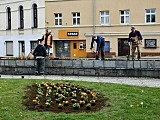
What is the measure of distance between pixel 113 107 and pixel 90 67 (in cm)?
999

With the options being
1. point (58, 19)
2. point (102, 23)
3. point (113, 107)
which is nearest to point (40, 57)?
point (113, 107)

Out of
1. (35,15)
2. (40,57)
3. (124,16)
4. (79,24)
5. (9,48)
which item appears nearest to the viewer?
(40,57)

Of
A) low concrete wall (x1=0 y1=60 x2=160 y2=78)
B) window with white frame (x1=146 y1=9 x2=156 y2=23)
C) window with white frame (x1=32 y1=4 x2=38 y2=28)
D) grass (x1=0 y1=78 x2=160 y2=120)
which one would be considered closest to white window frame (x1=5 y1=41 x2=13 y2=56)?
window with white frame (x1=32 y1=4 x2=38 y2=28)

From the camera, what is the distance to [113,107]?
9.48 meters

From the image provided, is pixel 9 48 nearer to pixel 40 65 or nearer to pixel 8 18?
pixel 8 18

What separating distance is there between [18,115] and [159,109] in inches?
126

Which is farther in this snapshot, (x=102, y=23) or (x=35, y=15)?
(x=35, y=15)

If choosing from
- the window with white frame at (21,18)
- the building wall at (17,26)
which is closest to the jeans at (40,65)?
the building wall at (17,26)

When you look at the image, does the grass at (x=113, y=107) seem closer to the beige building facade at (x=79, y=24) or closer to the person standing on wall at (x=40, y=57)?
the person standing on wall at (x=40, y=57)

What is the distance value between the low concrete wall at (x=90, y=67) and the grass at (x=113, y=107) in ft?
17.6

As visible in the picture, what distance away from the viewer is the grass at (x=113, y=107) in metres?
8.34

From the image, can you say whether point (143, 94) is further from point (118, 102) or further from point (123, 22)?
point (123, 22)

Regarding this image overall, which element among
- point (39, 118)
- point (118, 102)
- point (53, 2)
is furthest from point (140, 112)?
point (53, 2)

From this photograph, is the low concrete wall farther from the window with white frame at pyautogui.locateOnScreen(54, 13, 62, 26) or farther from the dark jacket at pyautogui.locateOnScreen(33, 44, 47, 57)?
the window with white frame at pyautogui.locateOnScreen(54, 13, 62, 26)
